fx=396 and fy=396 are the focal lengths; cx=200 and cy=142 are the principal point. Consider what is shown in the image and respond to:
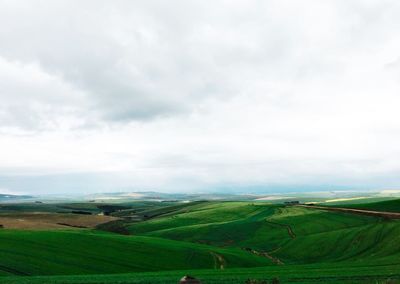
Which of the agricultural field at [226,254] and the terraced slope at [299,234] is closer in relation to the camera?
the agricultural field at [226,254]

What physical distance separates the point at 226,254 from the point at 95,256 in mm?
22757

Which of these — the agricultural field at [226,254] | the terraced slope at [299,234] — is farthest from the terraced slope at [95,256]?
the terraced slope at [299,234]

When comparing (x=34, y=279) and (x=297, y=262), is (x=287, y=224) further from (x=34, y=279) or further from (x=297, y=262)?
(x=34, y=279)

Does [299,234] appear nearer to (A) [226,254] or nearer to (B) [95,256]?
(A) [226,254]


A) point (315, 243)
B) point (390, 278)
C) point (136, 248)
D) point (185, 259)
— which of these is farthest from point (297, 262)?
point (390, 278)

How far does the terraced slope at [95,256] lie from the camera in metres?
51.8

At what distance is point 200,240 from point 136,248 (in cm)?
3152

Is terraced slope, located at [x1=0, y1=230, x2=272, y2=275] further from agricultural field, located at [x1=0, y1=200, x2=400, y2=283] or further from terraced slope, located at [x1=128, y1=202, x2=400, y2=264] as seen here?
terraced slope, located at [x1=128, y1=202, x2=400, y2=264]

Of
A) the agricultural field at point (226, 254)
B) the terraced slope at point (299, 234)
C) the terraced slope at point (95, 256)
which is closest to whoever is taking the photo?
the agricultural field at point (226, 254)

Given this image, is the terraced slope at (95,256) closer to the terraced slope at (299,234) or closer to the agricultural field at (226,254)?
the agricultural field at (226,254)

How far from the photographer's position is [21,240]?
63000 mm

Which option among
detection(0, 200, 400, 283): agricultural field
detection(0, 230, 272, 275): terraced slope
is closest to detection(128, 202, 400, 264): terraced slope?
detection(0, 200, 400, 283): agricultural field

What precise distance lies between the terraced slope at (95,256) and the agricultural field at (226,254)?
109mm

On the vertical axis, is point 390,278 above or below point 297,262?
above
